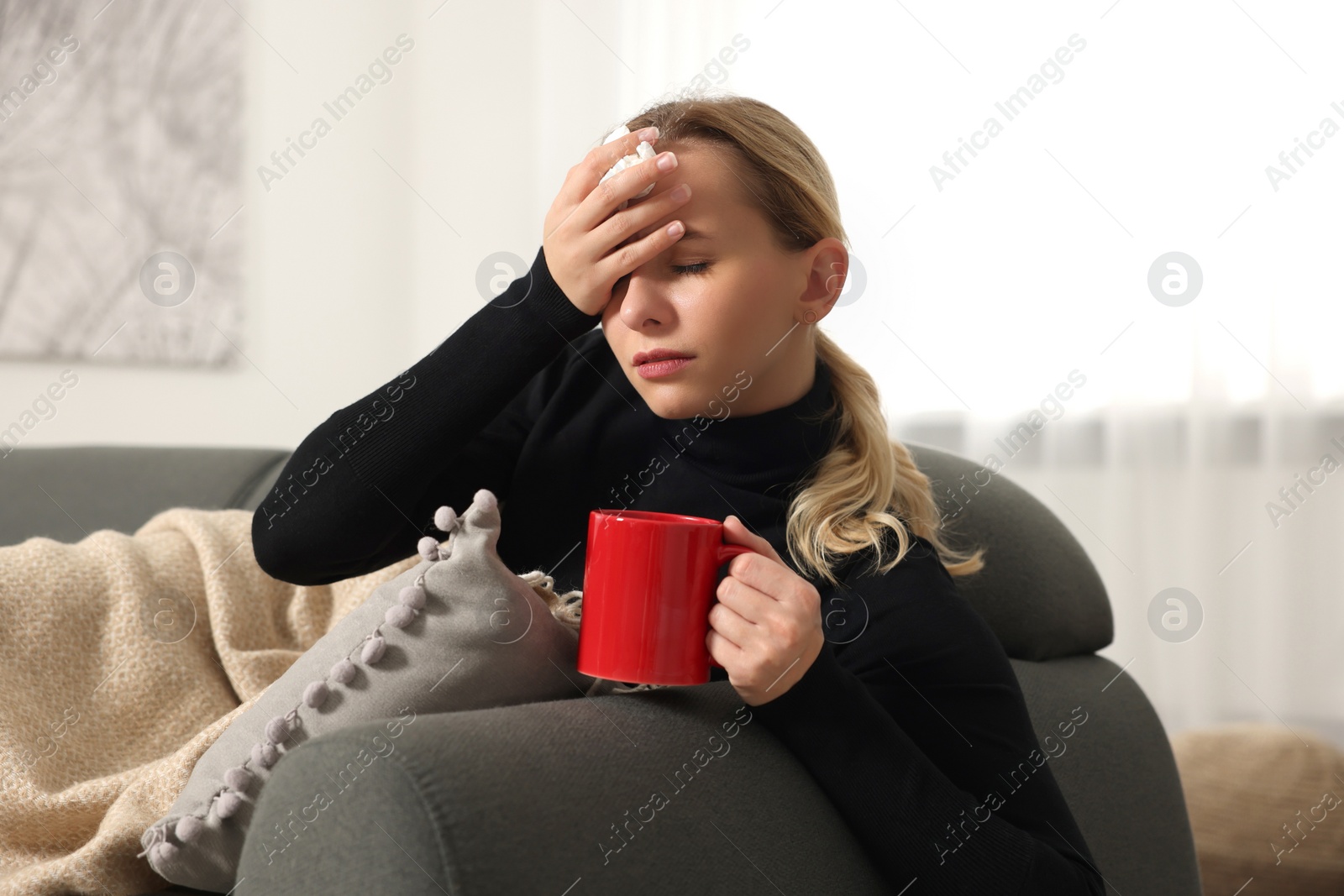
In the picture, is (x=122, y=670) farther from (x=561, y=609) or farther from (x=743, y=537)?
(x=743, y=537)

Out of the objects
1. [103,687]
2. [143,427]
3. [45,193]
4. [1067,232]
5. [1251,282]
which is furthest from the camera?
[143,427]

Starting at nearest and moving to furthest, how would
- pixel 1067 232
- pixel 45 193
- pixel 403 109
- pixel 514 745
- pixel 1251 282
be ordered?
1. pixel 514 745
2. pixel 1251 282
3. pixel 1067 232
4. pixel 45 193
5. pixel 403 109

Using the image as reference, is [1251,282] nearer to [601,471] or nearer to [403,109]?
[601,471]

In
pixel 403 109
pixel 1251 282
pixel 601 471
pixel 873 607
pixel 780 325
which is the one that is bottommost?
pixel 403 109

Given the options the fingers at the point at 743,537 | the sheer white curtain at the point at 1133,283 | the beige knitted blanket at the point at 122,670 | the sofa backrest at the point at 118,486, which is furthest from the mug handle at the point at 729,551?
the sheer white curtain at the point at 1133,283

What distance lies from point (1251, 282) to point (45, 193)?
2792 mm

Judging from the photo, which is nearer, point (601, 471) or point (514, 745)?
point (514, 745)

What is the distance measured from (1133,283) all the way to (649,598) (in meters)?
2.02

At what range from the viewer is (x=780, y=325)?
3.10ft

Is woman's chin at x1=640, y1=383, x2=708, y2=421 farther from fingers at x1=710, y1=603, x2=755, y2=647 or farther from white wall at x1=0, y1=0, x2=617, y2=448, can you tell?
white wall at x1=0, y1=0, x2=617, y2=448

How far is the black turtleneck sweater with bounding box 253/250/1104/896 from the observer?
0.75 meters

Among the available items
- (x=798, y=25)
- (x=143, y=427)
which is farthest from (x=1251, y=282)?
(x=143, y=427)

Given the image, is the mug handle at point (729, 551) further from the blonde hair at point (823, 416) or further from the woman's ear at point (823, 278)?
the woman's ear at point (823, 278)

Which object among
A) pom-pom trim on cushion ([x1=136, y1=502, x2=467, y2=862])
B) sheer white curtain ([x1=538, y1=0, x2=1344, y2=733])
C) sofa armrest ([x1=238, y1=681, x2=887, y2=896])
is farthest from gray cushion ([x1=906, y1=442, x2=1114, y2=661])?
sheer white curtain ([x1=538, y1=0, x2=1344, y2=733])
